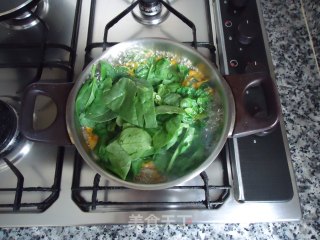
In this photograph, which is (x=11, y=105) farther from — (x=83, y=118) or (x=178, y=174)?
(x=178, y=174)

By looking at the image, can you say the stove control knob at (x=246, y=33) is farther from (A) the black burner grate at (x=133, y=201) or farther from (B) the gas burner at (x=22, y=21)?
(B) the gas burner at (x=22, y=21)

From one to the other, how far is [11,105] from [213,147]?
40cm

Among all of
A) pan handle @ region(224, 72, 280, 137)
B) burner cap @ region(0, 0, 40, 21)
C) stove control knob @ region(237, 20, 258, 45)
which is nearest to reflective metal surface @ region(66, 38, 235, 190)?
pan handle @ region(224, 72, 280, 137)

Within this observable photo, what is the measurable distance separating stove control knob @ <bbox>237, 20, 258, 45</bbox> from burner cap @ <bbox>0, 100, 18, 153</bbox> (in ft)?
1.55

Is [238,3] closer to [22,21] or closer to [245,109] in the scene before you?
[245,109]

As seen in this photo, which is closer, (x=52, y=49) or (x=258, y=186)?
(x=258, y=186)

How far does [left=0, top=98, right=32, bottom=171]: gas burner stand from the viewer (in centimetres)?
58

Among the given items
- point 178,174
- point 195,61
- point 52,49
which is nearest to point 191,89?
point 195,61

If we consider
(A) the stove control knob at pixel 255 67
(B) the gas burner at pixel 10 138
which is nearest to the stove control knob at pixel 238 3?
(A) the stove control knob at pixel 255 67

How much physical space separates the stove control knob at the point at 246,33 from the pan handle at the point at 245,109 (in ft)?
0.42

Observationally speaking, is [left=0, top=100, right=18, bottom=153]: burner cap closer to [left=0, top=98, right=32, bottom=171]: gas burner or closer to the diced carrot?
[left=0, top=98, right=32, bottom=171]: gas burner

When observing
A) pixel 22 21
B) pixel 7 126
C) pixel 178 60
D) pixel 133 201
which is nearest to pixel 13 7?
pixel 22 21

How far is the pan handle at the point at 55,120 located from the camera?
540mm

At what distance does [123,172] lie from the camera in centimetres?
53
